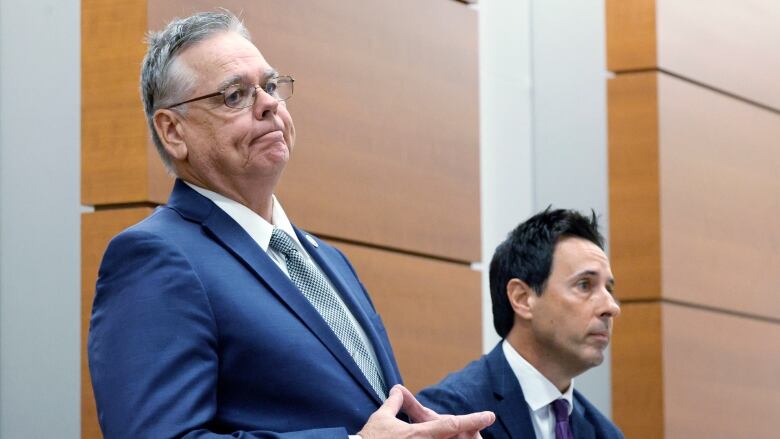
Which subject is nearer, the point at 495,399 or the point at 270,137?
the point at 270,137

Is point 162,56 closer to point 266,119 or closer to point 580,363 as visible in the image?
point 266,119

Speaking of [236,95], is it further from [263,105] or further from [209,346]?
[209,346]

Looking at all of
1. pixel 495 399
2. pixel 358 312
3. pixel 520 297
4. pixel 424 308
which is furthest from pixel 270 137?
pixel 424 308

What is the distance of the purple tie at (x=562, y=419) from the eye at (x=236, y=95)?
4.60 ft

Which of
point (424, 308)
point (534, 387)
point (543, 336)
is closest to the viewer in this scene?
point (534, 387)

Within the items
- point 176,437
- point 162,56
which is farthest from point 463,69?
point 176,437

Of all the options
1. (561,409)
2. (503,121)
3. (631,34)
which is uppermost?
(631,34)

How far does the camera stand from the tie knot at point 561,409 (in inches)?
118

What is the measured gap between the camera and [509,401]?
115 inches

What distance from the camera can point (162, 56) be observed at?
1903mm

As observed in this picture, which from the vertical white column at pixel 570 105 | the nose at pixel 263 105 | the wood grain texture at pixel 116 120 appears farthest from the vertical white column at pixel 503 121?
the nose at pixel 263 105

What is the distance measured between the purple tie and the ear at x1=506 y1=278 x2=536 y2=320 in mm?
254

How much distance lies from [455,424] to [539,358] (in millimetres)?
1406

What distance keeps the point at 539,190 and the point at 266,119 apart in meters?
2.97
